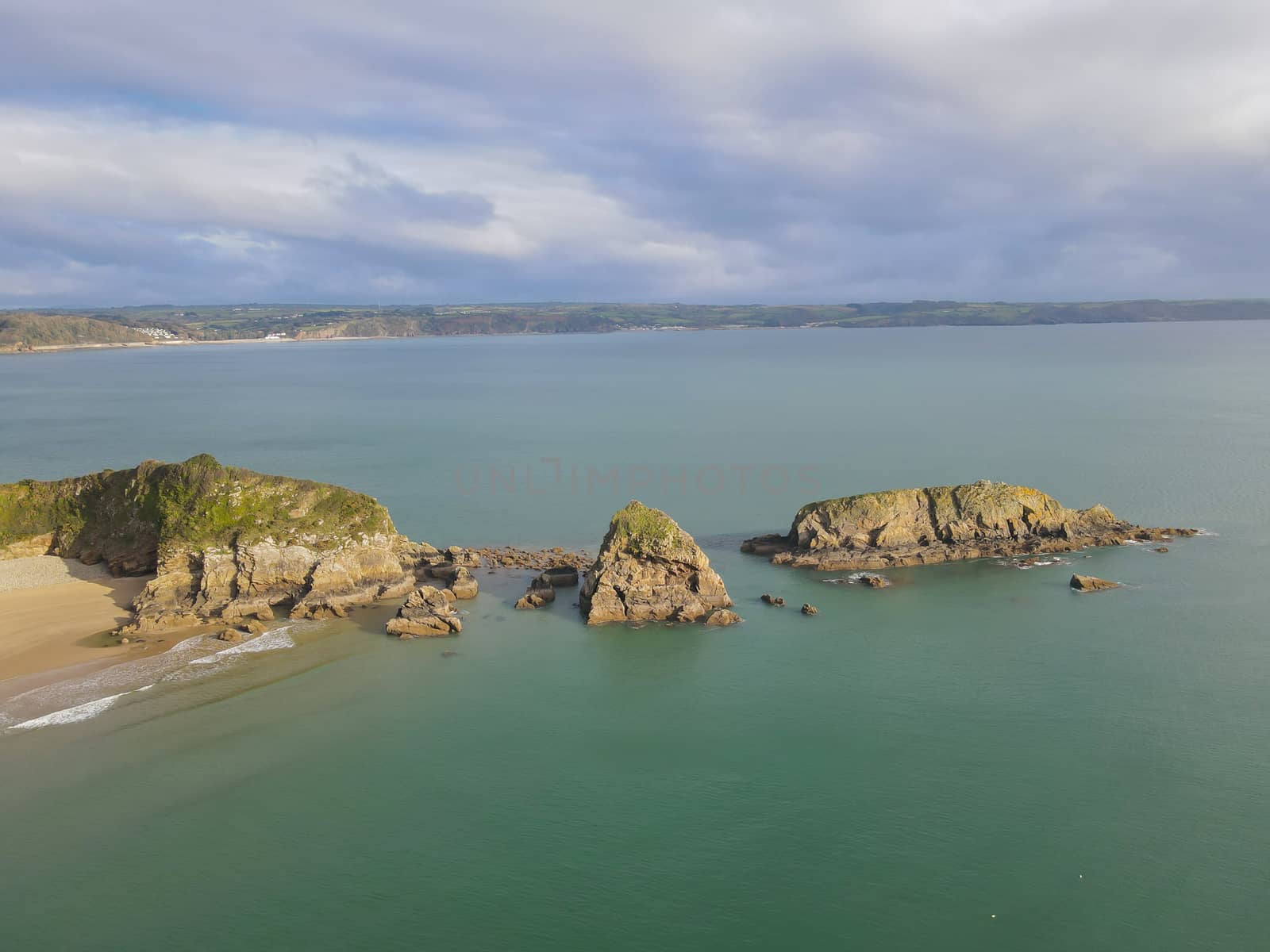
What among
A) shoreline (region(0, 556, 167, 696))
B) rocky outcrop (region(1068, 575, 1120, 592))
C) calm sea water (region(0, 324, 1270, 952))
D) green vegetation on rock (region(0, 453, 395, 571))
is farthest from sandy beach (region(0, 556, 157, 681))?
rocky outcrop (region(1068, 575, 1120, 592))

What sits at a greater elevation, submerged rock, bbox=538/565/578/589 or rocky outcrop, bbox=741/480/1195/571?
rocky outcrop, bbox=741/480/1195/571

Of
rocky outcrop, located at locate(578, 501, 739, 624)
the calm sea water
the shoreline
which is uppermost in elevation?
rocky outcrop, located at locate(578, 501, 739, 624)

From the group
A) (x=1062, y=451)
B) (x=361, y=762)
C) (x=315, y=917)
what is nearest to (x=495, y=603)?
(x=361, y=762)

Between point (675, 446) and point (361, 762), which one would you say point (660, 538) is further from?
point (675, 446)

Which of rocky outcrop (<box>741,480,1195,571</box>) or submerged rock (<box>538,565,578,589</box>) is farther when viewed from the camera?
rocky outcrop (<box>741,480,1195,571</box>)

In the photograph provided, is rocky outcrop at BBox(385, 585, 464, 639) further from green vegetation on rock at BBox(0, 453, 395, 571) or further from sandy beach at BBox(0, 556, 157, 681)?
sandy beach at BBox(0, 556, 157, 681)

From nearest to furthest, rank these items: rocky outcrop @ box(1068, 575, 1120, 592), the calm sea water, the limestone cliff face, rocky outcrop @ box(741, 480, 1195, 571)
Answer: the calm sea water
the limestone cliff face
rocky outcrop @ box(1068, 575, 1120, 592)
rocky outcrop @ box(741, 480, 1195, 571)

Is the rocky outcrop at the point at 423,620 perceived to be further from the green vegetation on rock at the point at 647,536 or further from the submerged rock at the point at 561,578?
the green vegetation on rock at the point at 647,536

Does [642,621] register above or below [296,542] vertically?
below
